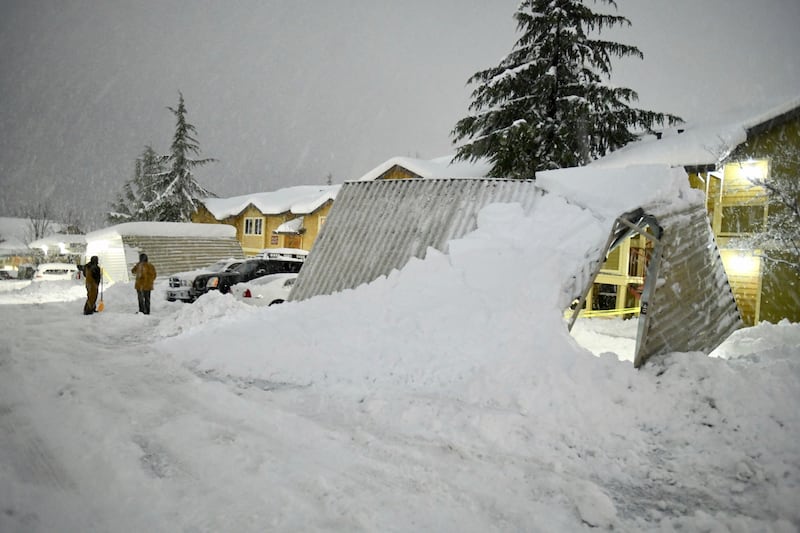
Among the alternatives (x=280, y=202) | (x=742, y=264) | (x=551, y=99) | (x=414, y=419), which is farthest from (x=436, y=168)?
(x=414, y=419)

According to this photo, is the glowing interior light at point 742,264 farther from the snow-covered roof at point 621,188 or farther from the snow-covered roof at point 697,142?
the snow-covered roof at point 621,188

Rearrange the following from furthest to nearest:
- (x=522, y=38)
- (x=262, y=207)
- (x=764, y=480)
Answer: (x=262, y=207) < (x=522, y=38) < (x=764, y=480)

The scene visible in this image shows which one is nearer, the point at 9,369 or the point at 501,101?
the point at 9,369

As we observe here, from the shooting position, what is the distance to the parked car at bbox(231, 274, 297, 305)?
12914mm

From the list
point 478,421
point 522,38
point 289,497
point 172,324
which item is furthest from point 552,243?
point 522,38

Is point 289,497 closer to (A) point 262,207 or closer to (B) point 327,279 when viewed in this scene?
(B) point 327,279

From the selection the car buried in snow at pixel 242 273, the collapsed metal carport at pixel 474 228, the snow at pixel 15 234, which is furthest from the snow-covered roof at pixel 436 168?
the snow at pixel 15 234

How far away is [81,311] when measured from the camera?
1281cm

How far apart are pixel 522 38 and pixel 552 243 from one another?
14.3 metres

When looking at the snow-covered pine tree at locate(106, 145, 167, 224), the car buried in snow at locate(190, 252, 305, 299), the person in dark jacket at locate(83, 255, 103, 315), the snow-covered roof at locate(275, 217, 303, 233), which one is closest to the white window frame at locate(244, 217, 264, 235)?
the snow-covered roof at locate(275, 217, 303, 233)

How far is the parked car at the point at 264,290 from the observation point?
42.4 feet

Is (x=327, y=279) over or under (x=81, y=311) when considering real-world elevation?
over

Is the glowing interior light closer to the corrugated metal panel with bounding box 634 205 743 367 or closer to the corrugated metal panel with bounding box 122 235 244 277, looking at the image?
the corrugated metal panel with bounding box 634 205 743 367

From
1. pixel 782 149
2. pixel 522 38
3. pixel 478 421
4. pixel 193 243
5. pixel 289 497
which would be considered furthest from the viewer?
pixel 193 243
